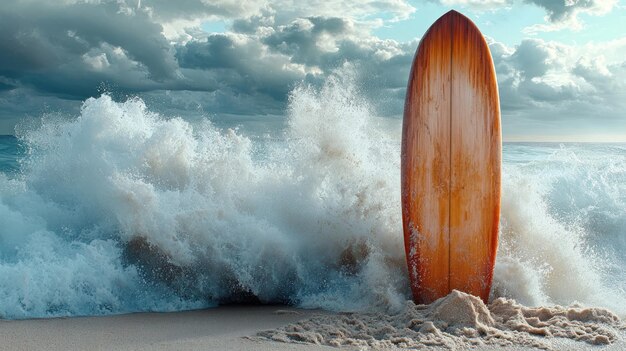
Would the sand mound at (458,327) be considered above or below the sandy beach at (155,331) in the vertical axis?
above

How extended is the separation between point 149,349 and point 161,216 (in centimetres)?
174

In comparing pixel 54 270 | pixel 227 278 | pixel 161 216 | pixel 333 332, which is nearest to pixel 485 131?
pixel 333 332

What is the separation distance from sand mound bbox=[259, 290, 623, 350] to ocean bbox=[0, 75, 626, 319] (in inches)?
17.0

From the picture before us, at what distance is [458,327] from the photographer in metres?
3.66

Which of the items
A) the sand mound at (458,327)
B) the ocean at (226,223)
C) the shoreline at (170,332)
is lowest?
the shoreline at (170,332)

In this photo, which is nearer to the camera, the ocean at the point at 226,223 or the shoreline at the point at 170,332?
the shoreline at the point at 170,332

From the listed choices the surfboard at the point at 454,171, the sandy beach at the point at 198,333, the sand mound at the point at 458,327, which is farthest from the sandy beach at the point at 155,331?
the surfboard at the point at 454,171

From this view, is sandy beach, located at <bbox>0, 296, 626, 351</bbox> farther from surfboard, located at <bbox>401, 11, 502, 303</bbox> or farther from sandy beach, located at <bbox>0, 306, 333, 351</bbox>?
surfboard, located at <bbox>401, 11, 502, 303</bbox>

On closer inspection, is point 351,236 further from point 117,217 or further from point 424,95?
point 117,217

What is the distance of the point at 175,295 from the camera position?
4.55m

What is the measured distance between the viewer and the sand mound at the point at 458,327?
11.4 ft

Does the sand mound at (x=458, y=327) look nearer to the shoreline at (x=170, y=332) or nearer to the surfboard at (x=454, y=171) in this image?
the shoreline at (x=170, y=332)

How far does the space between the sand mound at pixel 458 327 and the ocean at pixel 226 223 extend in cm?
43

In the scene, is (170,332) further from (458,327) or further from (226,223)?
(458,327)
